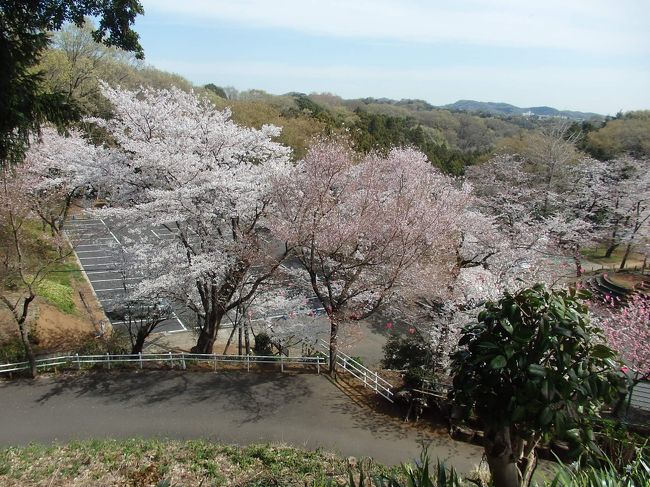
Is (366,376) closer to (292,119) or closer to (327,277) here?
(327,277)

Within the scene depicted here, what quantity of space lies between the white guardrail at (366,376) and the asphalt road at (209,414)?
0.85 meters

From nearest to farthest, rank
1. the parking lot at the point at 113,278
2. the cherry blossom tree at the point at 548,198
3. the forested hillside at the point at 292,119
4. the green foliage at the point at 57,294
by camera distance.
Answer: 1. the parking lot at the point at 113,278
2. the green foliage at the point at 57,294
3. the cherry blossom tree at the point at 548,198
4. the forested hillside at the point at 292,119

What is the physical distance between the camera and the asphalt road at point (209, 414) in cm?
878

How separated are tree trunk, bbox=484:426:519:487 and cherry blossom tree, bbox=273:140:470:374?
697 cm

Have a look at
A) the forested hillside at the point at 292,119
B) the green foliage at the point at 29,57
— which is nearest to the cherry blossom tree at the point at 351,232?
the green foliage at the point at 29,57

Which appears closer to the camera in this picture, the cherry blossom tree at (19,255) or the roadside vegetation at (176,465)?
the roadside vegetation at (176,465)

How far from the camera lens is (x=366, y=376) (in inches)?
447

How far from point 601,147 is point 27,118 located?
40007 mm

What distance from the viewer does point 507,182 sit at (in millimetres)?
26266

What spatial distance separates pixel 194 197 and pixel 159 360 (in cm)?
430

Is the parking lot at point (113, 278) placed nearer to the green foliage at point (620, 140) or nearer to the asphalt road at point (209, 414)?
the asphalt road at point (209, 414)

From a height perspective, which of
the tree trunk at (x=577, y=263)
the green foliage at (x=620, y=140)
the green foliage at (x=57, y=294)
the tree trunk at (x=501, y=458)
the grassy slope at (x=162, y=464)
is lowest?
the green foliage at (x=57, y=294)

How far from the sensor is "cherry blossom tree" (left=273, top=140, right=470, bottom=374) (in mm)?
10820

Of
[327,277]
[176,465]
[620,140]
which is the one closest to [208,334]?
[327,277]
